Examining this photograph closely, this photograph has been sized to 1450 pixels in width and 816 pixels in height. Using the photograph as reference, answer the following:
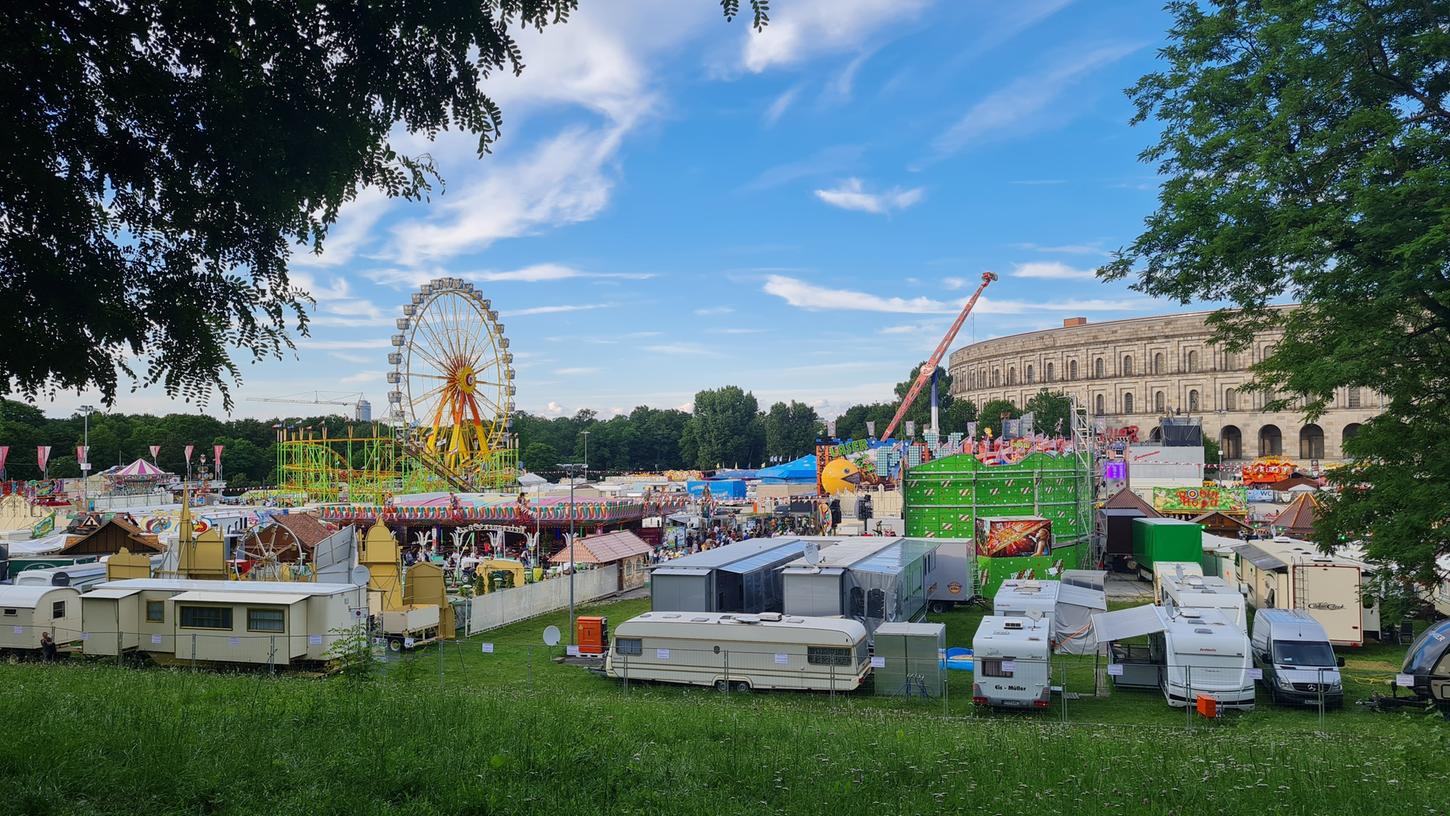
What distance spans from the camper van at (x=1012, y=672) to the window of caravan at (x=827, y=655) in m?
2.52

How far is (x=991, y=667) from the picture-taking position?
17172 millimetres

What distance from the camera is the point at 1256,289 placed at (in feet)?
39.1

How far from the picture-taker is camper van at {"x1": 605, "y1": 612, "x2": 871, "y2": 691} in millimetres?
18547

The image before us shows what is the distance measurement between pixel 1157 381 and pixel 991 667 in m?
118

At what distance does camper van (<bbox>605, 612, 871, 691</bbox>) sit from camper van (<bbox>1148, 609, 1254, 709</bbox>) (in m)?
5.69

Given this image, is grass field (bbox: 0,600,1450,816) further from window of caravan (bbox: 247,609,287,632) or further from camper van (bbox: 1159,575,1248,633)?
window of caravan (bbox: 247,609,287,632)

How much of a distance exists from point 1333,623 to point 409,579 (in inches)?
928

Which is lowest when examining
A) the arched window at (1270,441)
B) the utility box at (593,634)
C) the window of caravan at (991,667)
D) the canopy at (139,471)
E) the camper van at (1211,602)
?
the utility box at (593,634)

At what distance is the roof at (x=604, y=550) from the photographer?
33.9m

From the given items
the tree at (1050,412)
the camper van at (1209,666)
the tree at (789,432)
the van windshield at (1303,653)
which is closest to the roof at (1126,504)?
the van windshield at (1303,653)

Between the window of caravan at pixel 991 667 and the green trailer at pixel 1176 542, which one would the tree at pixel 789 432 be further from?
the window of caravan at pixel 991 667

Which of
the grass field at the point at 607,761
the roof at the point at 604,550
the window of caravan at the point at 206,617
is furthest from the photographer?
the roof at the point at 604,550

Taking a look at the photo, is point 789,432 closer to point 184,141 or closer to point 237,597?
point 237,597

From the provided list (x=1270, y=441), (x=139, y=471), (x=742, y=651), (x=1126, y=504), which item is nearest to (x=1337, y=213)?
(x=742, y=651)
